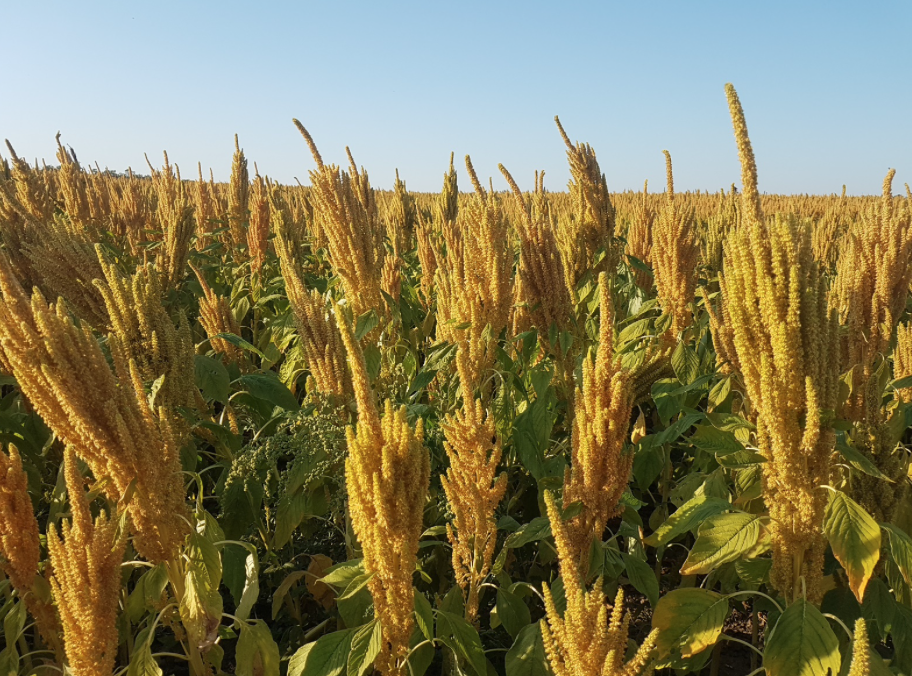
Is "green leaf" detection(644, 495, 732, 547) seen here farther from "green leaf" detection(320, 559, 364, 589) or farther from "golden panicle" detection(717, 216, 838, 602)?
"green leaf" detection(320, 559, 364, 589)

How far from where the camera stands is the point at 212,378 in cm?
237

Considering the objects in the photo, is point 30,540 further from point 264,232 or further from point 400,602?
point 264,232

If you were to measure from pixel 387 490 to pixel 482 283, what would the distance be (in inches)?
56.3

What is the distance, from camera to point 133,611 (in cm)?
196

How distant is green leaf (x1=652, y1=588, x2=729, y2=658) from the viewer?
142 centimetres

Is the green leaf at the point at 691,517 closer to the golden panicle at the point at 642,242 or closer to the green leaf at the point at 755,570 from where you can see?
the green leaf at the point at 755,570

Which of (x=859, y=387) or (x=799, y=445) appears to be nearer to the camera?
(x=799, y=445)

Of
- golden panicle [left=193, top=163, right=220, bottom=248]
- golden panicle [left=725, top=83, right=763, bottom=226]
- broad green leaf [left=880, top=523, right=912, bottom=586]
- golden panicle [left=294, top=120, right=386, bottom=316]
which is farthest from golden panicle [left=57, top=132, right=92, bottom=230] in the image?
broad green leaf [left=880, top=523, right=912, bottom=586]

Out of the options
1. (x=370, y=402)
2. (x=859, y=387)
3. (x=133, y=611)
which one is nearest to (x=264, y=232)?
(x=133, y=611)

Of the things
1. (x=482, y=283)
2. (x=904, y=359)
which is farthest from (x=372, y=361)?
(x=904, y=359)

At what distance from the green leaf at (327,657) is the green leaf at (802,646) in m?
1.02

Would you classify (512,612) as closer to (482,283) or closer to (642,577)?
(642,577)

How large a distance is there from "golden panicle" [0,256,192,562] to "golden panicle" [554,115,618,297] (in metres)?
2.65

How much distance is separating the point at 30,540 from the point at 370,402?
1.10 meters
